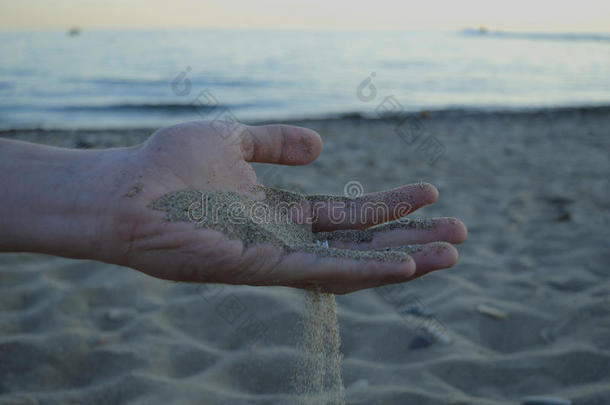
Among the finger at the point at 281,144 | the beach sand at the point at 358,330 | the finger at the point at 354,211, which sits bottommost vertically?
the beach sand at the point at 358,330

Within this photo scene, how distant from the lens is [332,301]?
1.89 metres

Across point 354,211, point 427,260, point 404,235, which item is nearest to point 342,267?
point 427,260

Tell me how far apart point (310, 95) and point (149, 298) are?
432 inches

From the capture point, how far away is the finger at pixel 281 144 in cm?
228

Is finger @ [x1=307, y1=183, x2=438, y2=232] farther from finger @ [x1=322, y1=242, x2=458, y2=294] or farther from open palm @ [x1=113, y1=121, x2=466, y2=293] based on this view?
finger @ [x1=322, y1=242, x2=458, y2=294]

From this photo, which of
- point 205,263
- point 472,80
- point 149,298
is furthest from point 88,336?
point 472,80

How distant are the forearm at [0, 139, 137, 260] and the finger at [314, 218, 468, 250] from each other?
0.93 meters

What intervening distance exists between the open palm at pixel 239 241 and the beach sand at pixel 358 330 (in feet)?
1.29

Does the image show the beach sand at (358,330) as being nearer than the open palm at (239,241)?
No

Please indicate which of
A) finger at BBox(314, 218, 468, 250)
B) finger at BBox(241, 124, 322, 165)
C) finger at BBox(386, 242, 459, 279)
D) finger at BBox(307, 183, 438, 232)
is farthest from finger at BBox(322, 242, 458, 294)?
finger at BBox(241, 124, 322, 165)

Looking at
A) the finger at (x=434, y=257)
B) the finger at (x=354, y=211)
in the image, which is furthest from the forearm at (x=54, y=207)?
the finger at (x=434, y=257)

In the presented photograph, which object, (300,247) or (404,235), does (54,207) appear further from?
(404,235)

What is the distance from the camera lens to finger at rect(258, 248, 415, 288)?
5.26 ft

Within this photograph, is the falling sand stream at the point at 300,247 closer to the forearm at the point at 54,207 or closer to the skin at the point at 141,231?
the skin at the point at 141,231
